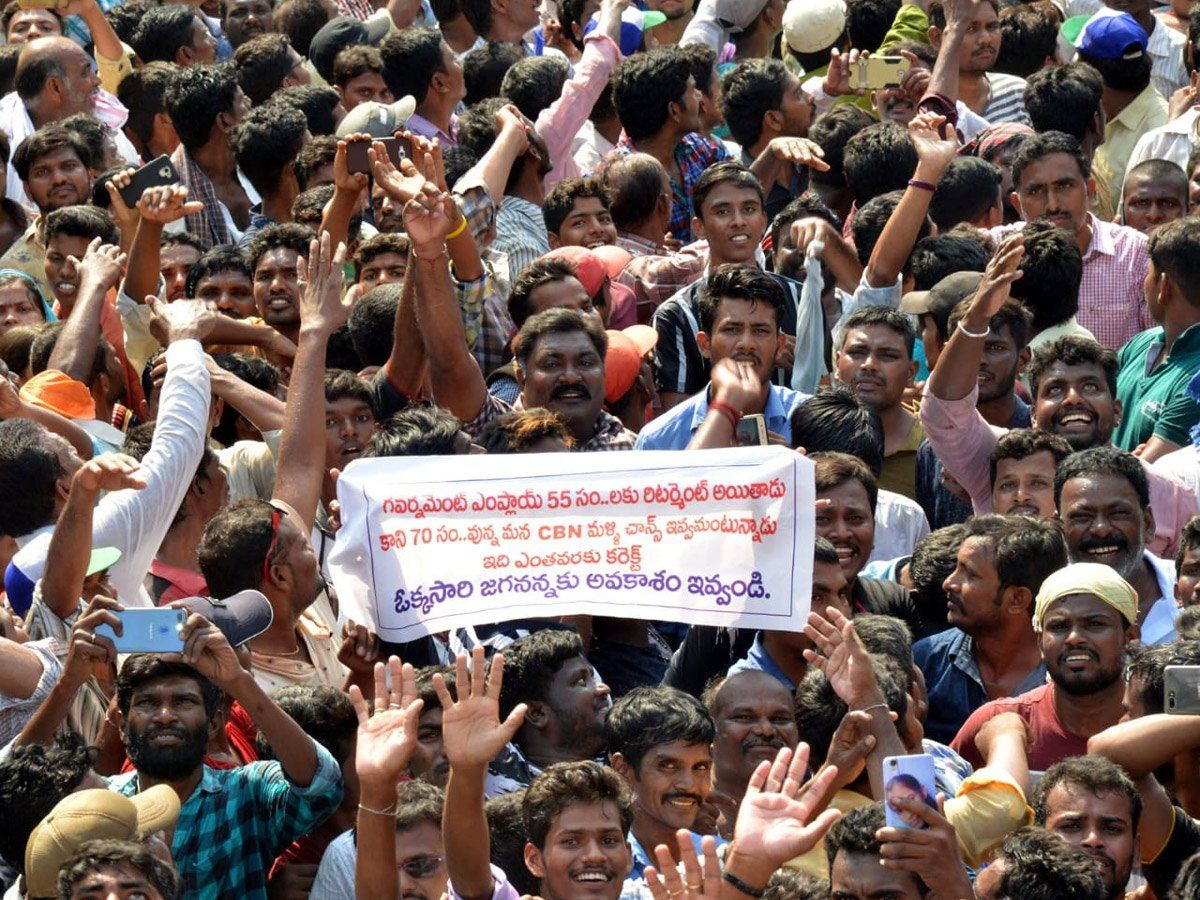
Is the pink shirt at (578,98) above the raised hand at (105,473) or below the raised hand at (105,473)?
above

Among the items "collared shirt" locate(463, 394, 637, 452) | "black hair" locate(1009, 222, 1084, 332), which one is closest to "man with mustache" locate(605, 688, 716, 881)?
"collared shirt" locate(463, 394, 637, 452)

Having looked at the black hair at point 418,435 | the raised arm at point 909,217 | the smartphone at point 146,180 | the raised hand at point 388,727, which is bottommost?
the raised hand at point 388,727

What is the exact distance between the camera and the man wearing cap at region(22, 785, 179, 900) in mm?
6254

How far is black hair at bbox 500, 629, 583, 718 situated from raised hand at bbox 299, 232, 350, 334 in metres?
1.40

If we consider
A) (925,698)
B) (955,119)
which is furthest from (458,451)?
(955,119)

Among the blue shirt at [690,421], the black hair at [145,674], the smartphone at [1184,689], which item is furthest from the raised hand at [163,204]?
the smartphone at [1184,689]

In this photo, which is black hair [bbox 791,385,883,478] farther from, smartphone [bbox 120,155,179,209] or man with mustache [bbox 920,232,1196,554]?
smartphone [bbox 120,155,179,209]

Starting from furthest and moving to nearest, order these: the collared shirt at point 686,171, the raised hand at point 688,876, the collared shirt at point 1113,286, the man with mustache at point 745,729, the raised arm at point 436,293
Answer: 1. the collared shirt at point 686,171
2. the collared shirt at point 1113,286
3. the raised arm at point 436,293
4. the man with mustache at point 745,729
5. the raised hand at point 688,876

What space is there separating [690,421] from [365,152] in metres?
1.68

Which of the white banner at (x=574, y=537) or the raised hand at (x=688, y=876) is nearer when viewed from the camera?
the raised hand at (x=688, y=876)

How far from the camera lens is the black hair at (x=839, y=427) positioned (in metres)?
8.44

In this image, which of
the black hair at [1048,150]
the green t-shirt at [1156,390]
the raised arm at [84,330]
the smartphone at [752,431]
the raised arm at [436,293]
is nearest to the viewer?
the smartphone at [752,431]

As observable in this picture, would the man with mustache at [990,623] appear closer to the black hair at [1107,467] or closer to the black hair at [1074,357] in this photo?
the black hair at [1107,467]

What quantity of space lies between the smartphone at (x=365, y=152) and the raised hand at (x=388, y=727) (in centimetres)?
296
